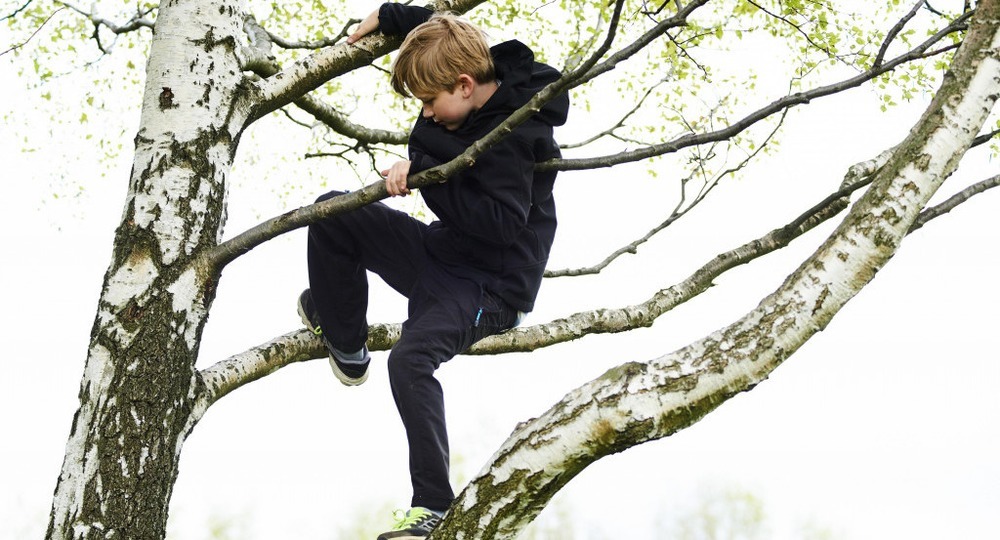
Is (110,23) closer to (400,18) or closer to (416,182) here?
(400,18)

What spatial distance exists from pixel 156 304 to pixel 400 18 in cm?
139

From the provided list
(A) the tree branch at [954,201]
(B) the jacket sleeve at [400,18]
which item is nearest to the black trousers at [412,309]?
(B) the jacket sleeve at [400,18]

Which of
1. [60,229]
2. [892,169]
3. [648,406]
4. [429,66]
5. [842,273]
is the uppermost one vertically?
[60,229]

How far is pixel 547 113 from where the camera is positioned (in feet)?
9.87

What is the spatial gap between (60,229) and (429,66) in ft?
19.2

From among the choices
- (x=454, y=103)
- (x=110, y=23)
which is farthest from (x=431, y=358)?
(x=110, y=23)

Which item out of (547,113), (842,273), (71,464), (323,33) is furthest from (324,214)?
(323,33)

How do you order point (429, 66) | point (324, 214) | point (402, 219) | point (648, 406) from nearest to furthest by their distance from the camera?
point (648, 406), point (324, 214), point (429, 66), point (402, 219)

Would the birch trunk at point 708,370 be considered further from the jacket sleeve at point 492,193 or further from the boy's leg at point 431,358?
the jacket sleeve at point 492,193

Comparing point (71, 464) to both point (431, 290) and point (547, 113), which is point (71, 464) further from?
point (547, 113)

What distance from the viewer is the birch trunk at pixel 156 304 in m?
2.92

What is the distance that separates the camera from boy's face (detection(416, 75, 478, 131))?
3.01 metres

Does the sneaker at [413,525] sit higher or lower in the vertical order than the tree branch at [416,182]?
lower

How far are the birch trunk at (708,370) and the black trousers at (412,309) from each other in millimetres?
545
